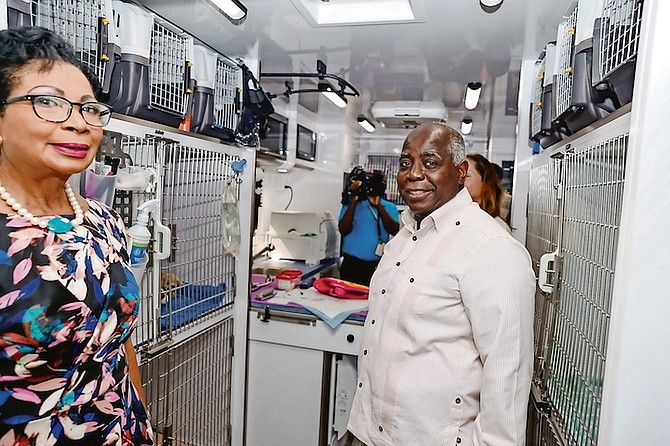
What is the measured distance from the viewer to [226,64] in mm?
2088

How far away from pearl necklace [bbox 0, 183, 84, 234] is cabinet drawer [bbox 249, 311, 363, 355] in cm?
145

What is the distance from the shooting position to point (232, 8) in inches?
68.4

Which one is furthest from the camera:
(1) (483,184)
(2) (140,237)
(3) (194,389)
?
(1) (483,184)

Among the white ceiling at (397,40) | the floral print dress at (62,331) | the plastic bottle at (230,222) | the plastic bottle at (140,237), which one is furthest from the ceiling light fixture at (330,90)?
the floral print dress at (62,331)

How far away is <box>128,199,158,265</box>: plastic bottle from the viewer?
1.42 metres

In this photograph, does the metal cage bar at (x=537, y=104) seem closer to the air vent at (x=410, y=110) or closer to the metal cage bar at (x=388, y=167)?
the air vent at (x=410, y=110)

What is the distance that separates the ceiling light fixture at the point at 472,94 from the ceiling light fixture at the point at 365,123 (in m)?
1.12

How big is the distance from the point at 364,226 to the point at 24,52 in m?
2.83

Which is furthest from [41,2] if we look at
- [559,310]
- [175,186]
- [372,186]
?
[372,186]

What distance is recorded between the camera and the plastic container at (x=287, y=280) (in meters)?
2.74

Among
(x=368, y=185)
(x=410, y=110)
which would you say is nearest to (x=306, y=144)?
(x=368, y=185)

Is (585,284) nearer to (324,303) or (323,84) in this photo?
(324,303)

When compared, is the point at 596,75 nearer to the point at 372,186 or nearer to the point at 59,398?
the point at 59,398

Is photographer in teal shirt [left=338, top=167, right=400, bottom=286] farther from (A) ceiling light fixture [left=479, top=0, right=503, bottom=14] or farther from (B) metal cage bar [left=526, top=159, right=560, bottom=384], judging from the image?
(A) ceiling light fixture [left=479, top=0, right=503, bottom=14]
